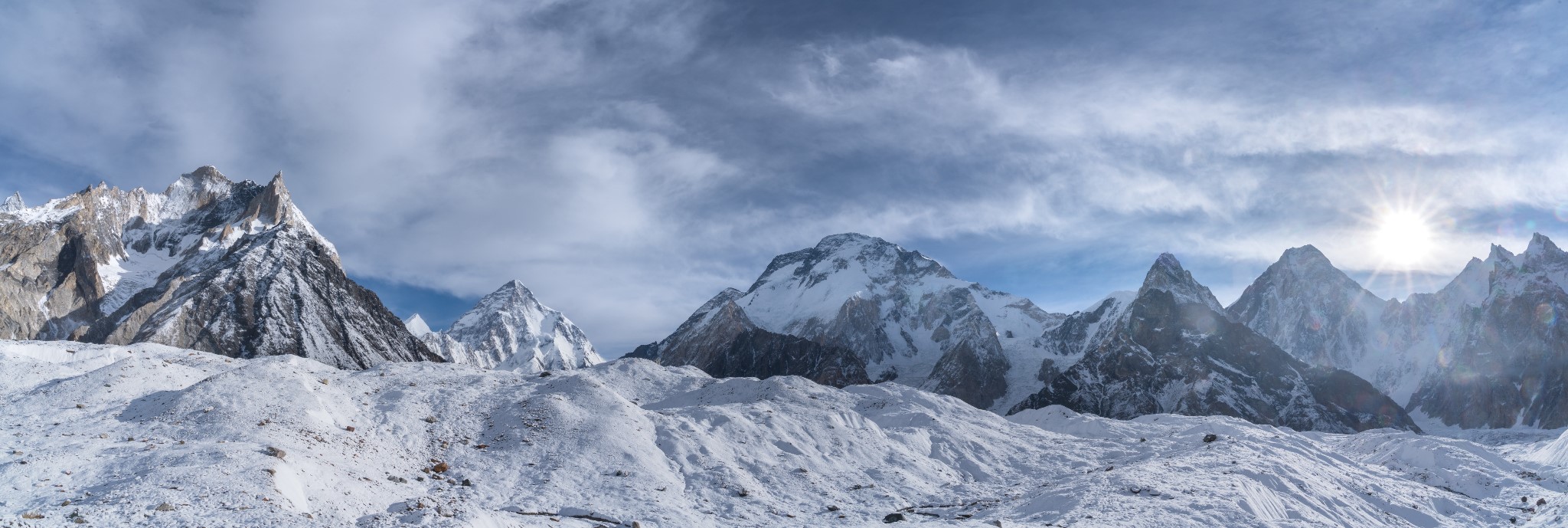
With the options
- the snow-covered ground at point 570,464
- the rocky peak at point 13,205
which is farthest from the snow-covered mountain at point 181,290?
the snow-covered ground at point 570,464

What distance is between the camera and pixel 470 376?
59.2 metres

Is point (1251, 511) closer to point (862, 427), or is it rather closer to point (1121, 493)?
point (1121, 493)

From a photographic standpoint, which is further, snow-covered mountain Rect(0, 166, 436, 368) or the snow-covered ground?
snow-covered mountain Rect(0, 166, 436, 368)

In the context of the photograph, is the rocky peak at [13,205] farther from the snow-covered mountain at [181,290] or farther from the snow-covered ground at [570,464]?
the snow-covered ground at [570,464]

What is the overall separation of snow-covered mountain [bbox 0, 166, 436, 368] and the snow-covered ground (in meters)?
69.4

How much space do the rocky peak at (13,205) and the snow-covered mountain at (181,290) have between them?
0.78 ft

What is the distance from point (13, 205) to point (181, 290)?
70004 millimetres

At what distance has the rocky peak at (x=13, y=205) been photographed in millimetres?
164675

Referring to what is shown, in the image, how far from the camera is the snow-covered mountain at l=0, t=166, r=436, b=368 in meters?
119

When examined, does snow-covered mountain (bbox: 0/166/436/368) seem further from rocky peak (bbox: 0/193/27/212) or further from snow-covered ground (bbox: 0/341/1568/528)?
snow-covered ground (bbox: 0/341/1568/528)

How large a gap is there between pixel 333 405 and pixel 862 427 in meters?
33.7

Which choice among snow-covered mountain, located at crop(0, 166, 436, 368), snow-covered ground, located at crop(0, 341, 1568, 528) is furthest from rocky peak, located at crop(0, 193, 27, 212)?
snow-covered ground, located at crop(0, 341, 1568, 528)

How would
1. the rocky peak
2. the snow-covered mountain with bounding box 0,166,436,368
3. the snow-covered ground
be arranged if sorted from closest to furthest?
the snow-covered ground, the snow-covered mountain with bounding box 0,166,436,368, the rocky peak

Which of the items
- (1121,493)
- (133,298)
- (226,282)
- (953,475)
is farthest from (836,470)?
(133,298)
